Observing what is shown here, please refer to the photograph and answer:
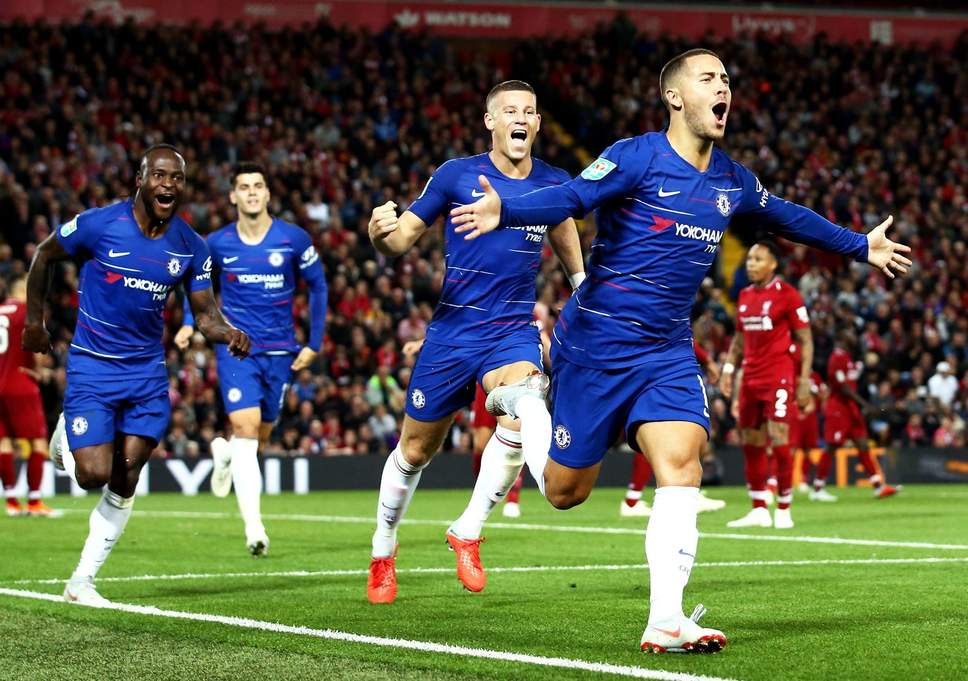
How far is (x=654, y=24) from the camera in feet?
122

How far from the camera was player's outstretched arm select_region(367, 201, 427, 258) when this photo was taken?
24.1 feet

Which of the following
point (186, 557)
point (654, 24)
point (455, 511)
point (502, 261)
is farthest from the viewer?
point (654, 24)

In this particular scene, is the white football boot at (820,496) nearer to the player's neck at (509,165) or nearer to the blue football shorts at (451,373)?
the player's neck at (509,165)

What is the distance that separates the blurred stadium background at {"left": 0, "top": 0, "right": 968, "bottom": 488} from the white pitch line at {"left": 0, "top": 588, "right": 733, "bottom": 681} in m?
12.5

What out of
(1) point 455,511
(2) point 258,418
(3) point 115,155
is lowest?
(1) point 455,511

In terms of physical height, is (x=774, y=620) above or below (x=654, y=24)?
below

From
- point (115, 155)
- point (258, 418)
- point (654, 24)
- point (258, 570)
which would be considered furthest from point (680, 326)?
point (654, 24)

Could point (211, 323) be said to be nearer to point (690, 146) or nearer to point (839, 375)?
point (690, 146)

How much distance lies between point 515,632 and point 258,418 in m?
5.36

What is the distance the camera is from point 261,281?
39.3 ft

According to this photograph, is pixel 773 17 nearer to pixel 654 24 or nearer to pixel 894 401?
pixel 654 24

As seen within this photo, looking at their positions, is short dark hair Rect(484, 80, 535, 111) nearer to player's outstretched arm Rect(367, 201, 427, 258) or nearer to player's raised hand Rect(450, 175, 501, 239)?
player's outstretched arm Rect(367, 201, 427, 258)

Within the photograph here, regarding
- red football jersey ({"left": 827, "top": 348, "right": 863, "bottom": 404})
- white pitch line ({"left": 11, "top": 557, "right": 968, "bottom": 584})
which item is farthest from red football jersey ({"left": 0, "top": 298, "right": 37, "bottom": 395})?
red football jersey ({"left": 827, "top": 348, "right": 863, "bottom": 404})

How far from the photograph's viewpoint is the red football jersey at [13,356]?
16.3 meters
